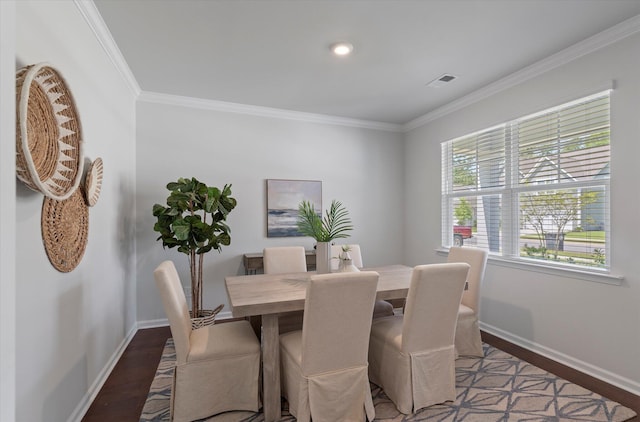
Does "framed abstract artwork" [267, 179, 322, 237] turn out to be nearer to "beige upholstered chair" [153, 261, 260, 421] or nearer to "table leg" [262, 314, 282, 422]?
"beige upholstered chair" [153, 261, 260, 421]

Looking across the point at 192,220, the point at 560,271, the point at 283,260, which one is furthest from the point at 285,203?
the point at 560,271

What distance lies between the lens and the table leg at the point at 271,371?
6.60 feet

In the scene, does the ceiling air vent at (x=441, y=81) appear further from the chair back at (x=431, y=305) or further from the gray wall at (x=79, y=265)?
the gray wall at (x=79, y=265)

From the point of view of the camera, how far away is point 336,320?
181 cm

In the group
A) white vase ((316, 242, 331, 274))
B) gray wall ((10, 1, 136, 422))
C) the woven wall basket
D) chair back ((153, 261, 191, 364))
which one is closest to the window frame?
white vase ((316, 242, 331, 274))

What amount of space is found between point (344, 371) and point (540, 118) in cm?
291

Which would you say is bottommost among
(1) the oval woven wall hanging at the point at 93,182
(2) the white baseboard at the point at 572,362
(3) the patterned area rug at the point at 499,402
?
(3) the patterned area rug at the point at 499,402

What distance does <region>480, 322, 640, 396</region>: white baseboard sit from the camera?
2361 mm

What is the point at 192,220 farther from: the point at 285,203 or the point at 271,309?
the point at 271,309

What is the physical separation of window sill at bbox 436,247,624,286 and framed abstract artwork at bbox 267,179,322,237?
2.24 metres

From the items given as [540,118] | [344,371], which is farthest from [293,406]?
[540,118]

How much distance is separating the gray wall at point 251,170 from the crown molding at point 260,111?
0.16 feet

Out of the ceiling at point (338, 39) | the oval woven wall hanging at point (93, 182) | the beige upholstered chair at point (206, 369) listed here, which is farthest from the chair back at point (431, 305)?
the oval woven wall hanging at point (93, 182)

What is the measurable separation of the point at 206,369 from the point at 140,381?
0.92 metres
